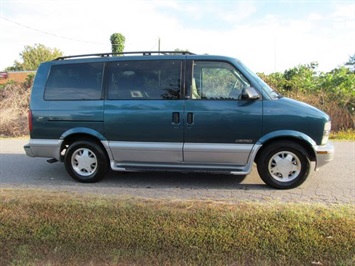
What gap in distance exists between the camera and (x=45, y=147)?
5.85m

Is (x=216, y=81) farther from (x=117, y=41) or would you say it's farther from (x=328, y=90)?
(x=117, y=41)

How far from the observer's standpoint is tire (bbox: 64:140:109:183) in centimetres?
574

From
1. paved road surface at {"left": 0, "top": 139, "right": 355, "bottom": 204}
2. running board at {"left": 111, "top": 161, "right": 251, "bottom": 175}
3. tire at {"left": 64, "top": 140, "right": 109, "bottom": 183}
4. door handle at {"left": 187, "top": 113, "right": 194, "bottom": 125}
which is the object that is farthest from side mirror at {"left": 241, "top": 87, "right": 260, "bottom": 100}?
tire at {"left": 64, "top": 140, "right": 109, "bottom": 183}

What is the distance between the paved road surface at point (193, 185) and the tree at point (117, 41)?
24.7 metres

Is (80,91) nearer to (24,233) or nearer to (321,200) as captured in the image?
(24,233)

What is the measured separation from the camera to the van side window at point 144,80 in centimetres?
546

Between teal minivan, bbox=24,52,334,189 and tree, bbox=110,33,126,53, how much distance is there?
2543cm

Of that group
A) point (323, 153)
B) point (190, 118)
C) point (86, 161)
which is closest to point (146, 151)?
point (190, 118)

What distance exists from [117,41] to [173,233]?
2893cm

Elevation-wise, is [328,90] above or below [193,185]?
above

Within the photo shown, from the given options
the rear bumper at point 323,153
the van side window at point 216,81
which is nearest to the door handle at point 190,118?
the van side window at point 216,81

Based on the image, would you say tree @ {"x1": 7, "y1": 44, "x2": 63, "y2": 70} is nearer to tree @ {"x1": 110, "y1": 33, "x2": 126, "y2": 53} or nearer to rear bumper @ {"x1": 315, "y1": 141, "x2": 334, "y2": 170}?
tree @ {"x1": 110, "y1": 33, "x2": 126, "y2": 53}

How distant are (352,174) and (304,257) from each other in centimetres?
363

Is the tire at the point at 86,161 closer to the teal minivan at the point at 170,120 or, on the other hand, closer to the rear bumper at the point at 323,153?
the teal minivan at the point at 170,120
